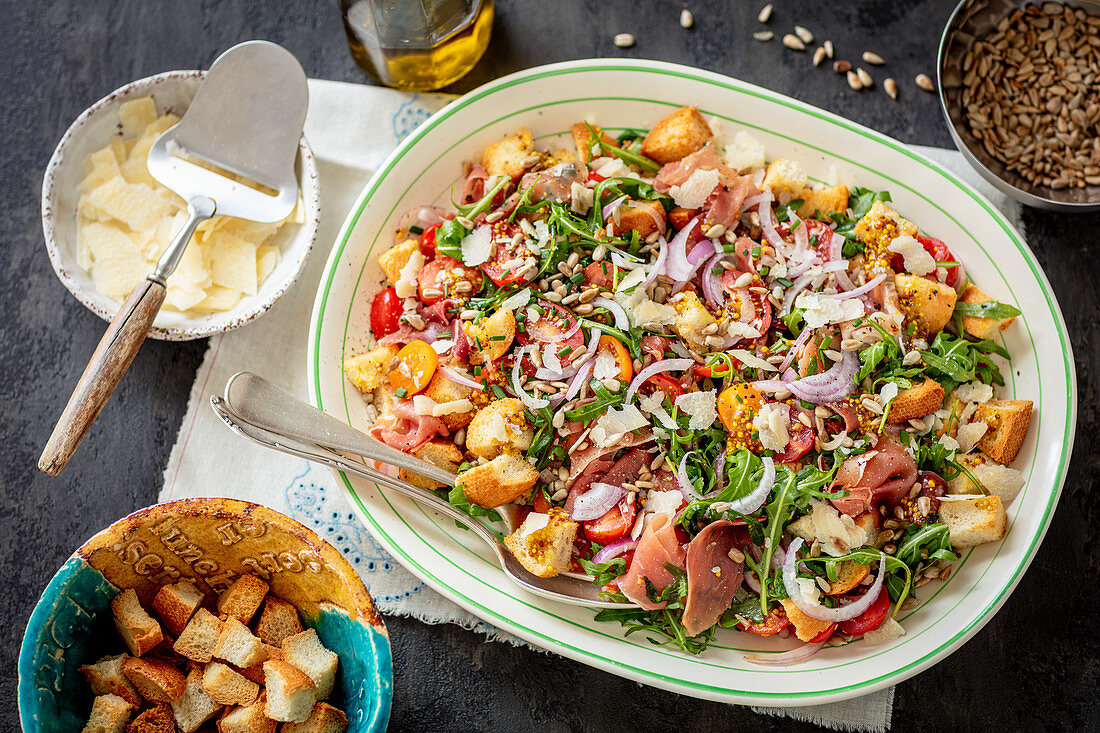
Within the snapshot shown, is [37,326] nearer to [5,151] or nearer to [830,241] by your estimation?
[5,151]

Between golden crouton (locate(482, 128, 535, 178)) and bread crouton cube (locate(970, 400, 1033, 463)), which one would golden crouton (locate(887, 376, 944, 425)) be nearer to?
bread crouton cube (locate(970, 400, 1033, 463))

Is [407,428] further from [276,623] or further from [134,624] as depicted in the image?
[134,624]

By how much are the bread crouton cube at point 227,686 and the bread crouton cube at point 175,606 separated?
0.18 metres

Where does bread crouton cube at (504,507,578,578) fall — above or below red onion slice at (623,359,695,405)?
below

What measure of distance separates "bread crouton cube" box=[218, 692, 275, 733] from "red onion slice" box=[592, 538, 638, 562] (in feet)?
3.56

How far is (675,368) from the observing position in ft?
8.41

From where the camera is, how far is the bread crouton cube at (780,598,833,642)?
2463 millimetres

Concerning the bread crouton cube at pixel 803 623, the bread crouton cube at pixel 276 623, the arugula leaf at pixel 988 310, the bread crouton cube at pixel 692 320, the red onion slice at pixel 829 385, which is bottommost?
the bread crouton cube at pixel 803 623

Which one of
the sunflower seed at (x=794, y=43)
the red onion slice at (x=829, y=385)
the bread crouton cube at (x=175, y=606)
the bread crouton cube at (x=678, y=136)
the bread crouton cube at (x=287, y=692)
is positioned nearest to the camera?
the bread crouton cube at (x=287, y=692)

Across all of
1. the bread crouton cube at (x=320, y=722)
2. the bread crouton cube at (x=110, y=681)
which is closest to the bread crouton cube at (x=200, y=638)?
the bread crouton cube at (x=110, y=681)

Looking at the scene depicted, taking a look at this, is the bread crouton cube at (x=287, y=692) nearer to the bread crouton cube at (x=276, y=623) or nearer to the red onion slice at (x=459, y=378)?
the bread crouton cube at (x=276, y=623)

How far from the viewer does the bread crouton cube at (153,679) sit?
2320 mm

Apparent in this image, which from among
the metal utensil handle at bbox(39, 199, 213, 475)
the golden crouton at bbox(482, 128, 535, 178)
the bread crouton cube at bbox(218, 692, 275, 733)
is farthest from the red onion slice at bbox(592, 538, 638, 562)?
the metal utensil handle at bbox(39, 199, 213, 475)

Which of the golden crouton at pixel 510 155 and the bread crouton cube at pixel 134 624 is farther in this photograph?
the golden crouton at pixel 510 155
